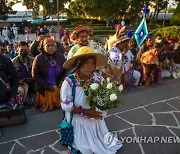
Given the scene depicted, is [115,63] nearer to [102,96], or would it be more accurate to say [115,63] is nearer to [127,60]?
[127,60]

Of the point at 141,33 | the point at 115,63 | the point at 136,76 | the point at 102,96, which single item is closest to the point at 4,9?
the point at 141,33

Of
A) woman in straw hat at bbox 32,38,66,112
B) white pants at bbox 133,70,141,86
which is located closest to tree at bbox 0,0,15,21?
white pants at bbox 133,70,141,86

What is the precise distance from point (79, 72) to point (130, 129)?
1719 mm

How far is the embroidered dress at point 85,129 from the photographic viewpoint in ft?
10.6

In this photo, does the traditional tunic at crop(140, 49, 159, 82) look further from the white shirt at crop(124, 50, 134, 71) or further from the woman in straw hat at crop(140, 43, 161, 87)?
the white shirt at crop(124, 50, 134, 71)

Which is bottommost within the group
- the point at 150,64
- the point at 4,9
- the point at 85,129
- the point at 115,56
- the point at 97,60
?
the point at 85,129

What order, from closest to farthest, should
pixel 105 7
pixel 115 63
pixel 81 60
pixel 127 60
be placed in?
pixel 81 60, pixel 115 63, pixel 127 60, pixel 105 7

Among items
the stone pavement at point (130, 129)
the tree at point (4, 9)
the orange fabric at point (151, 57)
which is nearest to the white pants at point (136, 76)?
the orange fabric at point (151, 57)

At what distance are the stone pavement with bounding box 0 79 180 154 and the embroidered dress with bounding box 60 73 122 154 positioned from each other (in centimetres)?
47

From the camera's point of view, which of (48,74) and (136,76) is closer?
(48,74)

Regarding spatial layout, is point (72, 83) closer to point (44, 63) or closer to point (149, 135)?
point (149, 135)

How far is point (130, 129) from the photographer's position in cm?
441

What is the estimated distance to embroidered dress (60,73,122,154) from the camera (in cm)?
322

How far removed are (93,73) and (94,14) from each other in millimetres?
33395
